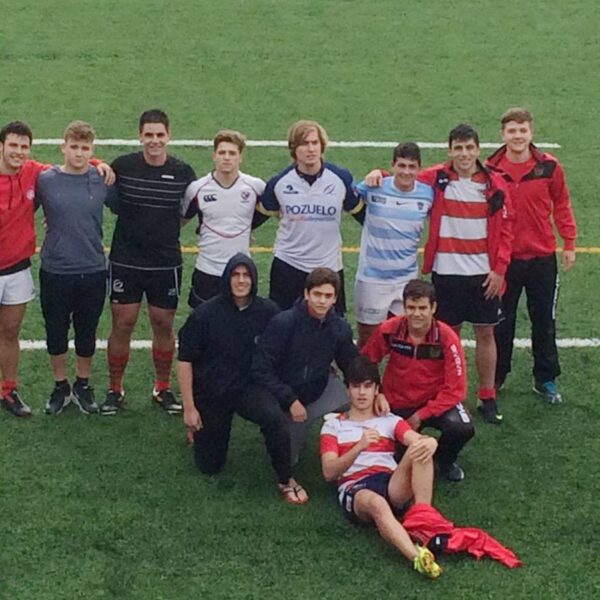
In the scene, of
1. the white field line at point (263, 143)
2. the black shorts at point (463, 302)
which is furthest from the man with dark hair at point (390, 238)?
the white field line at point (263, 143)

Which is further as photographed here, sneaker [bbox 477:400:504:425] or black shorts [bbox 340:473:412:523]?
sneaker [bbox 477:400:504:425]

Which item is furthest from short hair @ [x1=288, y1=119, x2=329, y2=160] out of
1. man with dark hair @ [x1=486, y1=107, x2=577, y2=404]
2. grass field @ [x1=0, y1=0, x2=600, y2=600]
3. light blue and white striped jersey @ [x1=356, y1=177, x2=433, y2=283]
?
grass field @ [x1=0, y1=0, x2=600, y2=600]

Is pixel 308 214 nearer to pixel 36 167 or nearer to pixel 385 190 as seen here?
pixel 385 190

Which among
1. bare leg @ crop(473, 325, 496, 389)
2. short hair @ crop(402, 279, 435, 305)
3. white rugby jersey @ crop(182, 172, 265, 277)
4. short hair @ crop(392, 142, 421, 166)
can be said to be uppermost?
short hair @ crop(392, 142, 421, 166)

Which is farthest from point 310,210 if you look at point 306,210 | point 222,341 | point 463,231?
point 222,341

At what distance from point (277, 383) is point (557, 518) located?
166cm

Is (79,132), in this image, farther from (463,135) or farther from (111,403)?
(463,135)

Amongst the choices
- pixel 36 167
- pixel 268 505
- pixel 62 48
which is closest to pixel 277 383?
pixel 268 505

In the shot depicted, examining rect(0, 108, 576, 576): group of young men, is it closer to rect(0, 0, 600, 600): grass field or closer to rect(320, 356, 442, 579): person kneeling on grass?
rect(320, 356, 442, 579): person kneeling on grass

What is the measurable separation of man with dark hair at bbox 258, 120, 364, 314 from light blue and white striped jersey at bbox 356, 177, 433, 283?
0.49ft

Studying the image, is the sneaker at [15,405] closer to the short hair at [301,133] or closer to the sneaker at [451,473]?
the short hair at [301,133]

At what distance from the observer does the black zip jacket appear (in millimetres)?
6980

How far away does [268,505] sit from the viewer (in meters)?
6.85

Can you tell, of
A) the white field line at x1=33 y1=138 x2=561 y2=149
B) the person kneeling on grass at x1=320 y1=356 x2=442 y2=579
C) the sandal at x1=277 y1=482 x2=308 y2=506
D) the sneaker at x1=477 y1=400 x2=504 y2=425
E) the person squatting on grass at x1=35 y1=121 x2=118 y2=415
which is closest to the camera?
the person kneeling on grass at x1=320 y1=356 x2=442 y2=579
